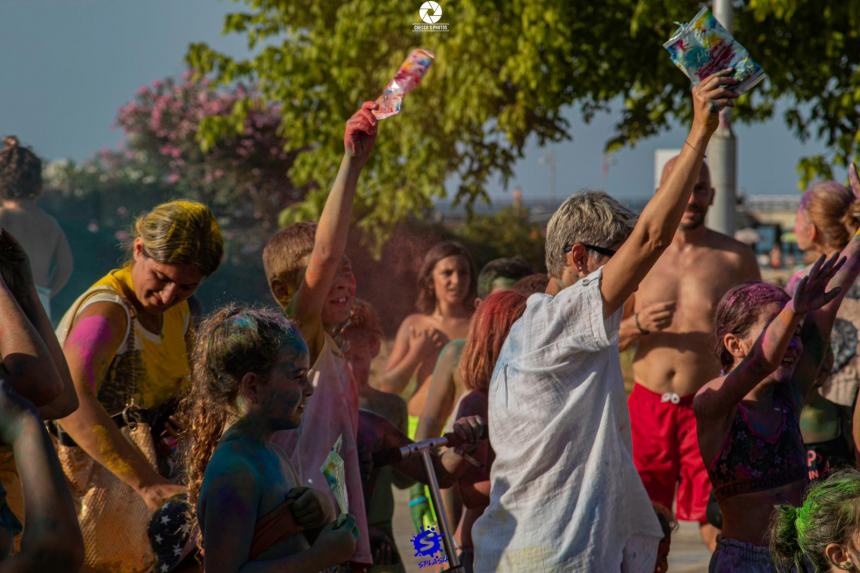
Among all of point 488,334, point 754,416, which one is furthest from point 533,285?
point 754,416

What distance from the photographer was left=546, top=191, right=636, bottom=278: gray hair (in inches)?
128

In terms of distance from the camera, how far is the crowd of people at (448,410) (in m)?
2.83

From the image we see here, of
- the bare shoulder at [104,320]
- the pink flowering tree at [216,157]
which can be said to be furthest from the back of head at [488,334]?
the pink flowering tree at [216,157]

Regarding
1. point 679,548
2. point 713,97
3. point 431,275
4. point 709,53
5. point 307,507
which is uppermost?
point 709,53

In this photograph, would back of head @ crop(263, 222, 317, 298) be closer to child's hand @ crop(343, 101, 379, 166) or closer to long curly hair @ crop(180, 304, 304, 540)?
child's hand @ crop(343, 101, 379, 166)

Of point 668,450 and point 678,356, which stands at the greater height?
point 678,356

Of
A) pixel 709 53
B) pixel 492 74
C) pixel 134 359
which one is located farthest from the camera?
pixel 492 74

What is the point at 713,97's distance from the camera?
2906 mm

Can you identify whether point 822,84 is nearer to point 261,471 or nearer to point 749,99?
point 749,99

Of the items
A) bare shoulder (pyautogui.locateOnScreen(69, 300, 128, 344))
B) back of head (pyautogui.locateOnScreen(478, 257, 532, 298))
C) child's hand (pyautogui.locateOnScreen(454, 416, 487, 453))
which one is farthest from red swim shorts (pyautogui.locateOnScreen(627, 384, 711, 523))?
bare shoulder (pyautogui.locateOnScreen(69, 300, 128, 344))

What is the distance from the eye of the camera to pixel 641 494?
10.4ft

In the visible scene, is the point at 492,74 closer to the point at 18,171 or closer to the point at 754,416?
the point at 18,171

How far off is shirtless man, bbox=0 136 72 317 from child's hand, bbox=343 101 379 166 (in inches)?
126

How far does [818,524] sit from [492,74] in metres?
10.5
